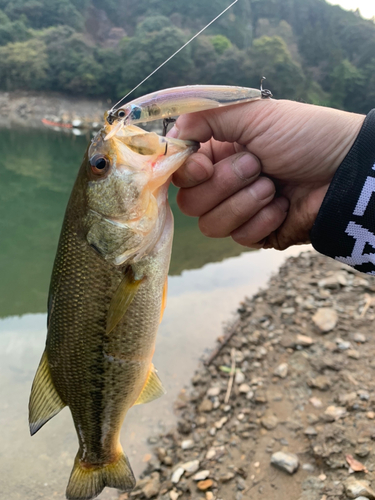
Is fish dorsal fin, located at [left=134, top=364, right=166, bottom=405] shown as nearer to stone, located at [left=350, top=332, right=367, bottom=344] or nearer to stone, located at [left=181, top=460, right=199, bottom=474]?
stone, located at [left=181, top=460, right=199, bottom=474]

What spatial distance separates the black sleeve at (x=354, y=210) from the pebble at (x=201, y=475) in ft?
7.42

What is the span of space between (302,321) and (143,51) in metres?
57.9

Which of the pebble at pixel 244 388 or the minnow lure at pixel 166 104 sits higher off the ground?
the minnow lure at pixel 166 104

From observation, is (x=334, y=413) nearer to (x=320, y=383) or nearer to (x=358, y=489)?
(x=320, y=383)

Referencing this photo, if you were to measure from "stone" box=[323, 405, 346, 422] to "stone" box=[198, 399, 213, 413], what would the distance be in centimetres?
126

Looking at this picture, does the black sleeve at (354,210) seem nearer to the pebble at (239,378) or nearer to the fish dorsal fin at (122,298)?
the fish dorsal fin at (122,298)

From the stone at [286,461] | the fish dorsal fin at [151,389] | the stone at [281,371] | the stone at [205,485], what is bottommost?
the stone at [205,485]

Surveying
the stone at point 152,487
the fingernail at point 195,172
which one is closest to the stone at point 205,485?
the stone at point 152,487

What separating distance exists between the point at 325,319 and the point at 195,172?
11.5ft

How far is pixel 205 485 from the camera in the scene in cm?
289

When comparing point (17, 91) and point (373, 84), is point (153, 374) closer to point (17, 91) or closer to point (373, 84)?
point (373, 84)

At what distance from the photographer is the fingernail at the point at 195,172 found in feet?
6.20

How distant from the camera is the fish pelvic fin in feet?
6.20

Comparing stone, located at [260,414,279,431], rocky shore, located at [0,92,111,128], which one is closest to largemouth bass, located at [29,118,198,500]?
stone, located at [260,414,279,431]
